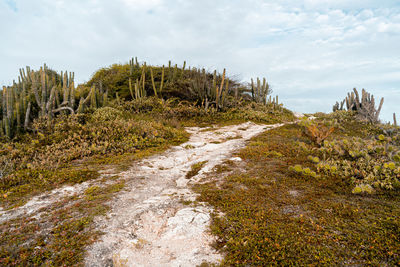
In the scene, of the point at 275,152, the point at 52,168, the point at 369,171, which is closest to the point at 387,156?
the point at 369,171

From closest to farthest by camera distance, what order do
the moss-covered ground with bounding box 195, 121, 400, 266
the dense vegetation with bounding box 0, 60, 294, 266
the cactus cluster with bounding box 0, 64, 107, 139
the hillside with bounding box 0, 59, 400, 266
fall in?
the moss-covered ground with bounding box 195, 121, 400, 266 < the hillside with bounding box 0, 59, 400, 266 < the dense vegetation with bounding box 0, 60, 294, 266 < the cactus cluster with bounding box 0, 64, 107, 139

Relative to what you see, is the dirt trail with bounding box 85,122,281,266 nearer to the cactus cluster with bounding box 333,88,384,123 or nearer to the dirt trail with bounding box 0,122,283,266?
the dirt trail with bounding box 0,122,283,266

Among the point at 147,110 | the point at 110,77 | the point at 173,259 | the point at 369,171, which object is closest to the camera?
the point at 173,259

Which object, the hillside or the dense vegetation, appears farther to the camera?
the dense vegetation

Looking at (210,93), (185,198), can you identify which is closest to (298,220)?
(185,198)

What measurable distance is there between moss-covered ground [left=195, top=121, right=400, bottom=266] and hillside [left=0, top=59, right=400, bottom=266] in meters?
0.02

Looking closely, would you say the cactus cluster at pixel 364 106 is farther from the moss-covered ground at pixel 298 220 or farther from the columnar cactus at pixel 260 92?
the moss-covered ground at pixel 298 220

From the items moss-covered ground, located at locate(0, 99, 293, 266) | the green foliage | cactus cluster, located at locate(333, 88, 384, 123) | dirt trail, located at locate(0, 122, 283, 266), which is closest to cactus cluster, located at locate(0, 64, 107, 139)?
moss-covered ground, located at locate(0, 99, 293, 266)

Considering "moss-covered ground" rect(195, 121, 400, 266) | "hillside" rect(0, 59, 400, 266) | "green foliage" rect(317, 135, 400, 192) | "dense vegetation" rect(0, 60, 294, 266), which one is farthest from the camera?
"green foliage" rect(317, 135, 400, 192)

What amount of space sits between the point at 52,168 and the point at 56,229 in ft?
11.3

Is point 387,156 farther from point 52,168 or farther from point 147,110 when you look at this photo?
point 147,110

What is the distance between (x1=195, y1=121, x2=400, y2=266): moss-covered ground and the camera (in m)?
2.59

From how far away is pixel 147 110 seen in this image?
14.4 m

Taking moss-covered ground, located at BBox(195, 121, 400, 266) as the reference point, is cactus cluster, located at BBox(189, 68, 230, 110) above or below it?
above
